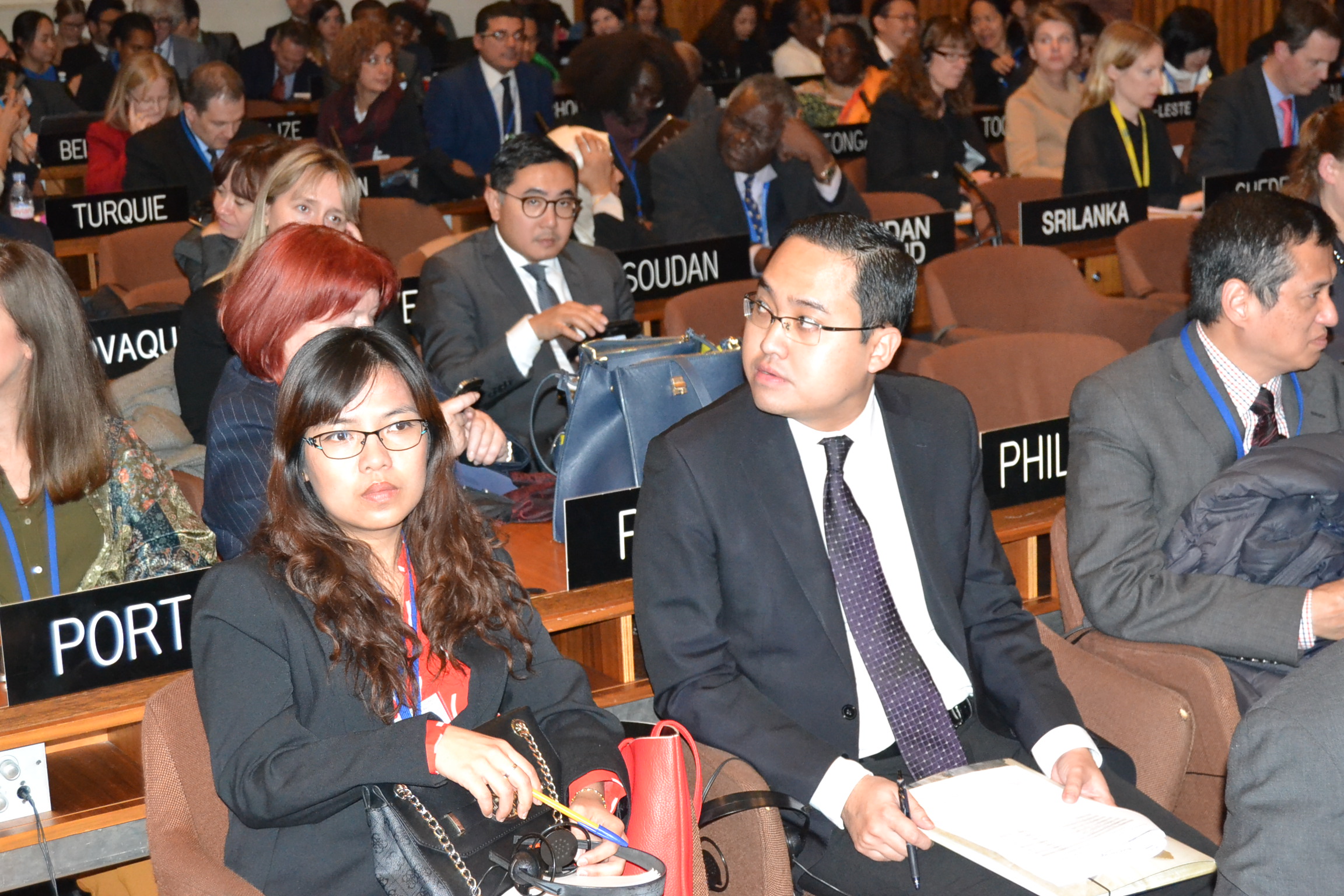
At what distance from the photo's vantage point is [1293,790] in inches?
44.5

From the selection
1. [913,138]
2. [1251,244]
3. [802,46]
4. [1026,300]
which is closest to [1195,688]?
[1251,244]

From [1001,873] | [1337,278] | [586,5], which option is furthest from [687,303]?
[586,5]

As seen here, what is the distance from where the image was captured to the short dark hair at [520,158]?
3.52m

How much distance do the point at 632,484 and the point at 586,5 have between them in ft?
29.5

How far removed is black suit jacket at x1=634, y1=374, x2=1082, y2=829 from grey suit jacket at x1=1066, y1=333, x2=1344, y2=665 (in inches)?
9.2

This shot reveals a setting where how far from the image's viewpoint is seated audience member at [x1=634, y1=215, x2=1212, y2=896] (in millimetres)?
1971

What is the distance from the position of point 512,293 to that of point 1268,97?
4.19 meters

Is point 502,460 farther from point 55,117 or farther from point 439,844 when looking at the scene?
point 55,117

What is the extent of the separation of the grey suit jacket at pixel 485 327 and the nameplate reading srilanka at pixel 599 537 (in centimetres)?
96

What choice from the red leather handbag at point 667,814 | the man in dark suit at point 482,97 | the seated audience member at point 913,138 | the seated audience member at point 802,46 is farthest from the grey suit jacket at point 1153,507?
the seated audience member at point 802,46

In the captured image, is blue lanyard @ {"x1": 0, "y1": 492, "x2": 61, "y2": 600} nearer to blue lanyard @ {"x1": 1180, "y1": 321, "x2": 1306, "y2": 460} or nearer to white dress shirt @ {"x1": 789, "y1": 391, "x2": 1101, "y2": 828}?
white dress shirt @ {"x1": 789, "y1": 391, "x2": 1101, "y2": 828}

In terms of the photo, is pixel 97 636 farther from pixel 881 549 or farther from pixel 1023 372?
pixel 1023 372

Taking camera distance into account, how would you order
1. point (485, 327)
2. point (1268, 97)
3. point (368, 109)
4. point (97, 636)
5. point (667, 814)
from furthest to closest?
point (368, 109), point (1268, 97), point (485, 327), point (97, 636), point (667, 814)

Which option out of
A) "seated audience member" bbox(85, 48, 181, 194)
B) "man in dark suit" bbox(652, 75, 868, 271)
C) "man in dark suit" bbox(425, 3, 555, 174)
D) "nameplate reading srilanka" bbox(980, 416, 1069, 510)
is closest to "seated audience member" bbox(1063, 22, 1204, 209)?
"man in dark suit" bbox(652, 75, 868, 271)
